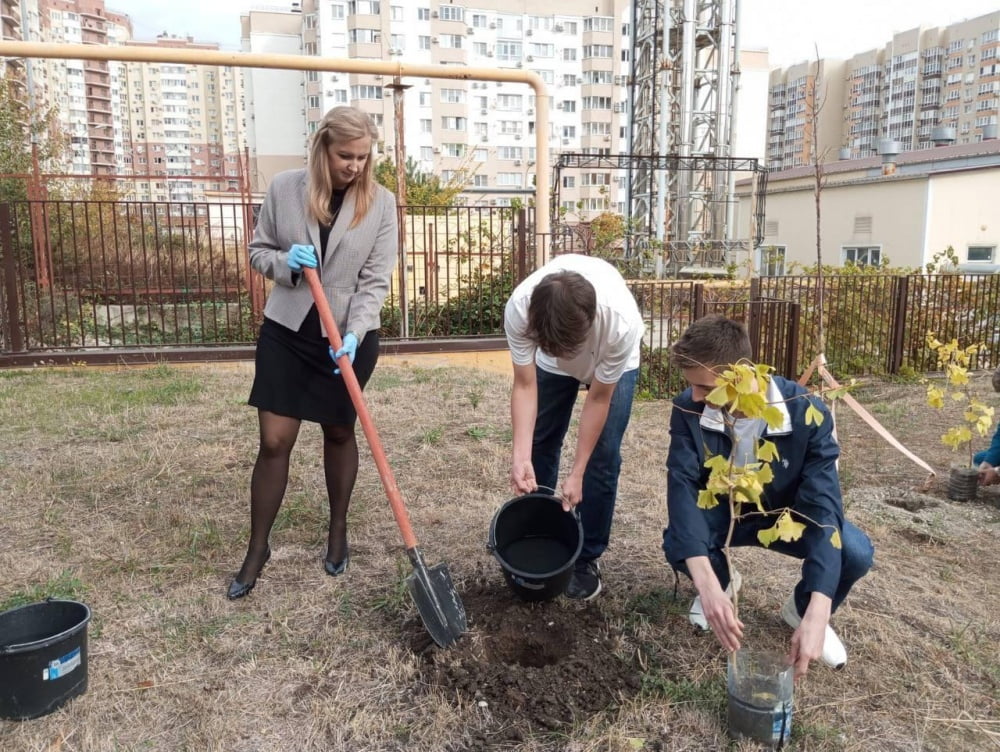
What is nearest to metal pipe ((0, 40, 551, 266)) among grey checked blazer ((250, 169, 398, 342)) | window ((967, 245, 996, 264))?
grey checked blazer ((250, 169, 398, 342))

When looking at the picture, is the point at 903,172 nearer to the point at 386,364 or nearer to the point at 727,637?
the point at 386,364

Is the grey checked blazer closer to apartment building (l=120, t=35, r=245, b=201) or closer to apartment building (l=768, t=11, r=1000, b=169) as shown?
apartment building (l=768, t=11, r=1000, b=169)

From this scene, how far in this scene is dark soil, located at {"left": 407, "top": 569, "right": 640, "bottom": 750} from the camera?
2061 millimetres

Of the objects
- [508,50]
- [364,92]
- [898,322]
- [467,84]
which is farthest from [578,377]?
[508,50]

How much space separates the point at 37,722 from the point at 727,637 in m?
1.78

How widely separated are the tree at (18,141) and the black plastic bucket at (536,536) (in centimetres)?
1220

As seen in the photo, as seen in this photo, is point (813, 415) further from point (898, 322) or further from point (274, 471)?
point (898, 322)

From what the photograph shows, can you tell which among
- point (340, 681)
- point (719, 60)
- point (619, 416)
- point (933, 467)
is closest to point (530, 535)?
point (619, 416)

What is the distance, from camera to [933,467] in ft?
15.4

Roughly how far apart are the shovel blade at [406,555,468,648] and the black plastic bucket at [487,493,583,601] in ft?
0.65

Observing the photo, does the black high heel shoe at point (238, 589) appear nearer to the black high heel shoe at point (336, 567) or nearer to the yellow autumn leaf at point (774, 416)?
the black high heel shoe at point (336, 567)

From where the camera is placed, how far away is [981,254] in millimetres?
21625

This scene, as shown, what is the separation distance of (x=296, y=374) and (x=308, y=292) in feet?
0.95

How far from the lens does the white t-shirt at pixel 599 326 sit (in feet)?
7.78
